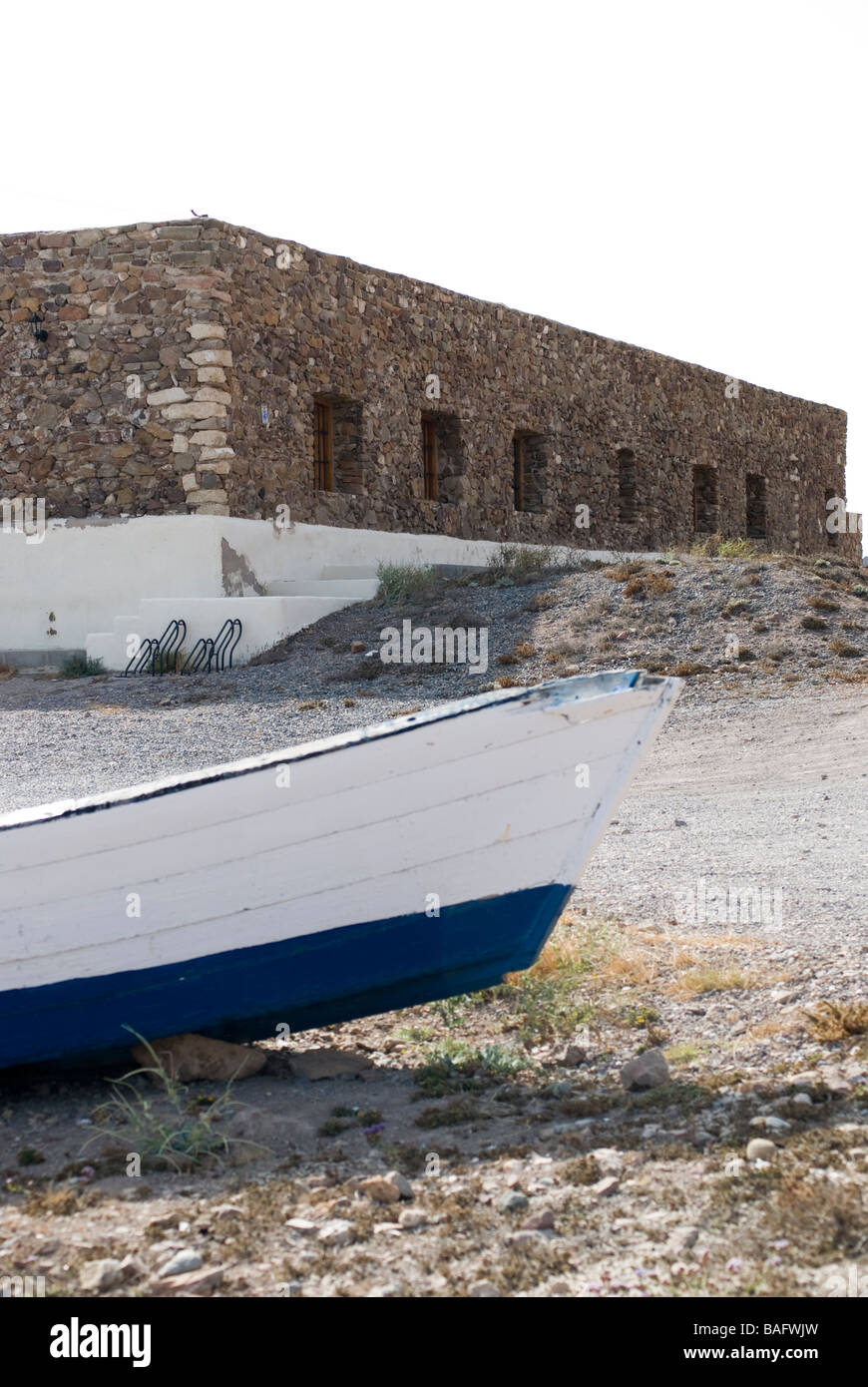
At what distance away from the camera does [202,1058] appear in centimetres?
443

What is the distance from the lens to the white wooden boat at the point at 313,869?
4043 millimetres

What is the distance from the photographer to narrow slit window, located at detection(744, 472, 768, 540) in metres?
25.6

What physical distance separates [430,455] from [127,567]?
5.21 m

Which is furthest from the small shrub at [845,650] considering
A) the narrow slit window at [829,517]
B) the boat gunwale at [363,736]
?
the narrow slit window at [829,517]

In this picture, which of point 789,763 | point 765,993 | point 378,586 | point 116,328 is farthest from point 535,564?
point 765,993

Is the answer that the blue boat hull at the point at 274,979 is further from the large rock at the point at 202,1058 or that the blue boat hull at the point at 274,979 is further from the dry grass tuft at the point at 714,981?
the dry grass tuft at the point at 714,981

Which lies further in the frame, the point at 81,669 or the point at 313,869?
the point at 81,669

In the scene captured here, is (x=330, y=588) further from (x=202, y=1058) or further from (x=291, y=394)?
(x=202, y=1058)

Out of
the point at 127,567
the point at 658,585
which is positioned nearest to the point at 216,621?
the point at 127,567

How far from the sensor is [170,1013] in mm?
4336

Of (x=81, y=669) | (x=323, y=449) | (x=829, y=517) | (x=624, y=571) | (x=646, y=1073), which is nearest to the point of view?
(x=646, y=1073)

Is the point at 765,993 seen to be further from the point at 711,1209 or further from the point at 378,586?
the point at 378,586

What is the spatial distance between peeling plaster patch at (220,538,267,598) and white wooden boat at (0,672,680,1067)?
33.8ft

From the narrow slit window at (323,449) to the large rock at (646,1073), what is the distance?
12868 mm
